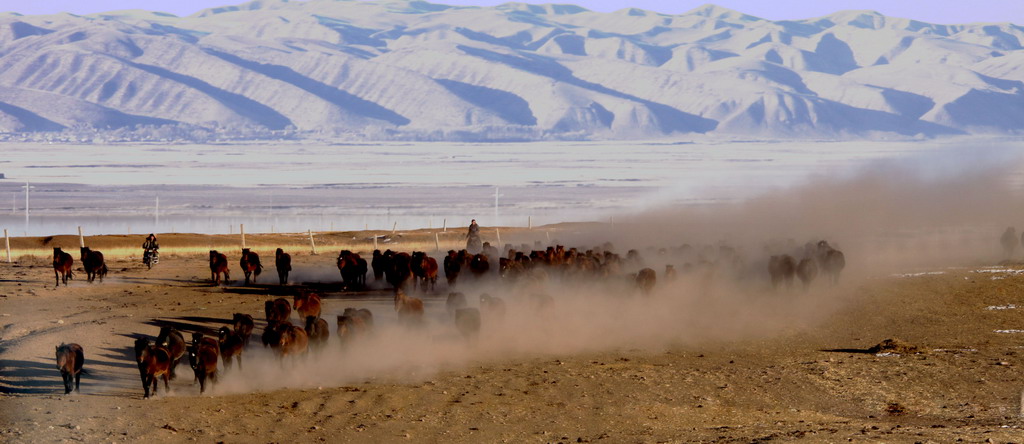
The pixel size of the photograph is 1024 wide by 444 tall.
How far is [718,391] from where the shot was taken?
1986 centimetres

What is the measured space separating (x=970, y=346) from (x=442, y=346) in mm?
9880

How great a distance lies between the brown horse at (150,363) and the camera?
18297mm

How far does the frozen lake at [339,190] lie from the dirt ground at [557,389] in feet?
144

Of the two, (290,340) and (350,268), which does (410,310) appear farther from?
(350,268)

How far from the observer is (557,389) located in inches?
782

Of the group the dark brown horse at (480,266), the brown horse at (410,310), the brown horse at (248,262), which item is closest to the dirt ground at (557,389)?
the brown horse at (410,310)

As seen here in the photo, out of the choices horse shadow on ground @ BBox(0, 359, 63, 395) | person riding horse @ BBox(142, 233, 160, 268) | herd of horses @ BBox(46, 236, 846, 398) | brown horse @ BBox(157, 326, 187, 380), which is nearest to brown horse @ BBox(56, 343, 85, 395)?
herd of horses @ BBox(46, 236, 846, 398)

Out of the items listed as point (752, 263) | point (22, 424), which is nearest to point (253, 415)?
point (22, 424)

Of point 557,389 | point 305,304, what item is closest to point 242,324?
point 305,304

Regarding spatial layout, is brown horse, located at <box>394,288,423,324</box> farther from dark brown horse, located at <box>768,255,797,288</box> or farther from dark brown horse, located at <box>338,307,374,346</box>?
dark brown horse, located at <box>768,255,797,288</box>

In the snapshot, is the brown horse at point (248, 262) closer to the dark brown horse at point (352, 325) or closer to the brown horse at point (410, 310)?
the brown horse at point (410, 310)

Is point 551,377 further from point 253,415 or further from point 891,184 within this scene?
point 891,184

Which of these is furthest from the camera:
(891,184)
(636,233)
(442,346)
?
(891,184)

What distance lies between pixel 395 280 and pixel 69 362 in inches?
579
